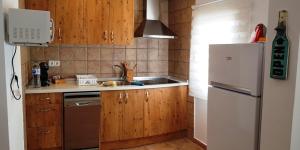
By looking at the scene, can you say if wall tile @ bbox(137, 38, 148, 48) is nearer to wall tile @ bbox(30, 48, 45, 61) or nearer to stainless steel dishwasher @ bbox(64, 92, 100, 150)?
stainless steel dishwasher @ bbox(64, 92, 100, 150)

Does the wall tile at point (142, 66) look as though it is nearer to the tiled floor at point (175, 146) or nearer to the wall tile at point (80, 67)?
the wall tile at point (80, 67)

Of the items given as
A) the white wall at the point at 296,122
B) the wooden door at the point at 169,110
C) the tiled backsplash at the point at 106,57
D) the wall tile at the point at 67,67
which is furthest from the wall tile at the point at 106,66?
the white wall at the point at 296,122

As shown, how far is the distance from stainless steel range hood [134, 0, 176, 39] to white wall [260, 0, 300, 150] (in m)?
2.02

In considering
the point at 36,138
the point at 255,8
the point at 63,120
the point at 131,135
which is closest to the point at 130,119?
the point at 131,135

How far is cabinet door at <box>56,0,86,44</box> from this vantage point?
3.16m

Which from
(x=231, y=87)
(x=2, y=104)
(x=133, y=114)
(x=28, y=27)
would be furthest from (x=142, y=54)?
(x=2, y=104)

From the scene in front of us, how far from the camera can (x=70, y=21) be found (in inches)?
127

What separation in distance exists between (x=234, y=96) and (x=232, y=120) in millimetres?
220

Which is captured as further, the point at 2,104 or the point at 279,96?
the point at 279,96

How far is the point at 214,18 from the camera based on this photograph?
3.05 metres

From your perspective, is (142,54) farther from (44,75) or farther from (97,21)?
(44,75)

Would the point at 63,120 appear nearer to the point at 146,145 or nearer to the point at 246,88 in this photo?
the point at 146,145

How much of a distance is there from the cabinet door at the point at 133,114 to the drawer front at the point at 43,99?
2.80 feet

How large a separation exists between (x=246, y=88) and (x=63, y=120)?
7.12 ft
